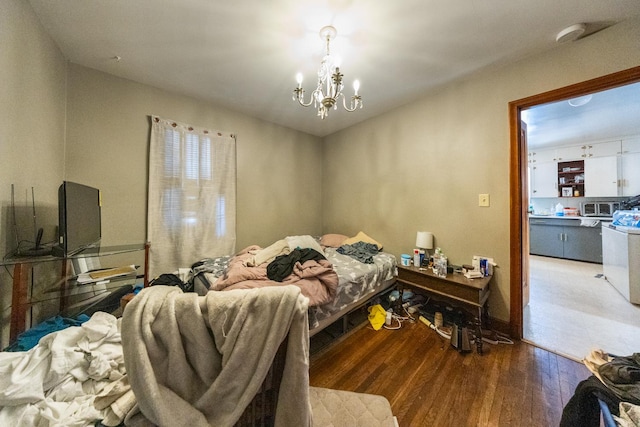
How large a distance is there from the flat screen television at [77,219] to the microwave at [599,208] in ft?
26.1

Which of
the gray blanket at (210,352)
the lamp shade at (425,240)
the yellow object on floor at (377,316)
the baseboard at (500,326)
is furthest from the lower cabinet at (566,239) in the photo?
the gray blanket at (210,352)

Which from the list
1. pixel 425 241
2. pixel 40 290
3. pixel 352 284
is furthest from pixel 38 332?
pixel 425 241

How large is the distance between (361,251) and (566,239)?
4884 millimetres

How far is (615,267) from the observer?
2951mm

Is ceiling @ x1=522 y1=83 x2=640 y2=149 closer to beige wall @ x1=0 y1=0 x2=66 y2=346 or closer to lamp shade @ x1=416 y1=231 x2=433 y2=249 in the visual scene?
lamp shade @ x1=416 y1=231 x2=433 y2=249

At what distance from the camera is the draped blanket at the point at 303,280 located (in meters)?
1.61

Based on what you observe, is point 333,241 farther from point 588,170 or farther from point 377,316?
point 588,170

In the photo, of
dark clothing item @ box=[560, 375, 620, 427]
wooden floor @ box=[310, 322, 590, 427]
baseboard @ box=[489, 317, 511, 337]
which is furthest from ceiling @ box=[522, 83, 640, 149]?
dark clothing item @ box=[560, 375, 620, 427]

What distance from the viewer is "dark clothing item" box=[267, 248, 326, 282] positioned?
5.75 ft

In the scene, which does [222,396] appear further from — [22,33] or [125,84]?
[125,84]

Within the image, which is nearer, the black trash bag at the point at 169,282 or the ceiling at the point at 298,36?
the ceiling at the point at 298,36

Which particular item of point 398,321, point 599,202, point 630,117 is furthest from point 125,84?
point 599,202

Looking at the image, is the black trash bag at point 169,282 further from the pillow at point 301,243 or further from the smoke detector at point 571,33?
the smoke detector at point 571,33

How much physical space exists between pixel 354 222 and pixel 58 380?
3.09 m
